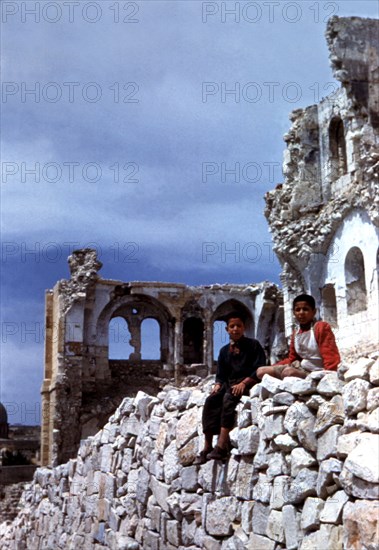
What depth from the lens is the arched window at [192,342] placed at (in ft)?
104

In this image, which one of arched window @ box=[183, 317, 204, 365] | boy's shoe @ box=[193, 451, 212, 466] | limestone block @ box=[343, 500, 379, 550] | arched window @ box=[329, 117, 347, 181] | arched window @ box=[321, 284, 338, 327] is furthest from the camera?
arched window @ box=[183, 317, 204, 365]

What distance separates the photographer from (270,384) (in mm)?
5898

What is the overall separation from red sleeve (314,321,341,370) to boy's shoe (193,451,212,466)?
1.51 m

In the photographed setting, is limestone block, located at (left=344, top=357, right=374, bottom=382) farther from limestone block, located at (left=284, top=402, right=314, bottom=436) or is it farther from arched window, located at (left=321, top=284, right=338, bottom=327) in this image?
arched window, located at (left=321, top=284, right=338, bottom=327)

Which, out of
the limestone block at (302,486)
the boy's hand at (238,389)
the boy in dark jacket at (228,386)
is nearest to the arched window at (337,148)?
the boy in dark jacket at (228,386)

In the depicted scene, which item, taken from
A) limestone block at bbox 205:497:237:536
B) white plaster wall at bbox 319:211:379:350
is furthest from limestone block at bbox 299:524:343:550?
white plaster wall at bbox 319:211:379:350

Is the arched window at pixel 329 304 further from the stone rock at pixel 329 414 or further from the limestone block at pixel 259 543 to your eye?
the stone rock at pixel 329 414

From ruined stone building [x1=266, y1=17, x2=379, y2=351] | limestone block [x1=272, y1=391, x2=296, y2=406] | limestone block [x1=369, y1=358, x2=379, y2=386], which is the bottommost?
limestone block [x1=272, y1=391, x2=296, y2=406]

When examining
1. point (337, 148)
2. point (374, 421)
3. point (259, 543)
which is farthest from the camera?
point (337, 148)

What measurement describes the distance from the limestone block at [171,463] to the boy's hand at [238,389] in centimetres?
126

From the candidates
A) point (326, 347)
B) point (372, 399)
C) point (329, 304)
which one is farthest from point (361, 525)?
point (329, 304)

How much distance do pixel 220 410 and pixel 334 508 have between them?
2.01 meters

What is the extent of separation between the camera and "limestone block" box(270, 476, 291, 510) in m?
5.41

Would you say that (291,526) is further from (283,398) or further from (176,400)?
(176,400)
